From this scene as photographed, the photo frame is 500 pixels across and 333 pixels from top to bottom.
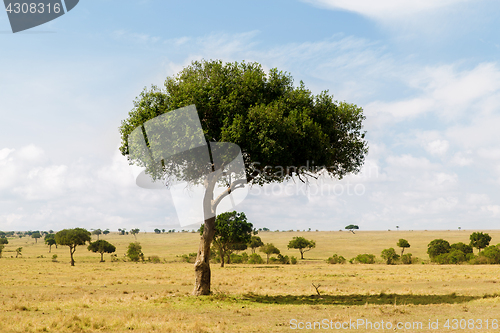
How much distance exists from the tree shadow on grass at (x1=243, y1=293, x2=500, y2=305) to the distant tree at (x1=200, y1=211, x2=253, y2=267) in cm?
4565

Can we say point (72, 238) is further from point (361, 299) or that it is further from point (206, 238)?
point (361, 299)

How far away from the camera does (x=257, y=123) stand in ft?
68.9

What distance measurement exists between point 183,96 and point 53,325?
1247cm

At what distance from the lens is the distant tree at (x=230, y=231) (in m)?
70.9

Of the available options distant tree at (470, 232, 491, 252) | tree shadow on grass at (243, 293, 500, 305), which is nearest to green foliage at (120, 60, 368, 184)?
tree shadow on grass at (243, 293, 500, 305)

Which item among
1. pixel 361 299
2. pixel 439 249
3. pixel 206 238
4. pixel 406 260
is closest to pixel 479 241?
pixel 439 249

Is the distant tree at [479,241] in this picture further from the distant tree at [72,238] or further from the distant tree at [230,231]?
the distant tree at [72,238]

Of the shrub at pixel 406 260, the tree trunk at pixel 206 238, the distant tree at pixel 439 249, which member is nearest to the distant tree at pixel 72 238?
the shrub at pixel 406 260

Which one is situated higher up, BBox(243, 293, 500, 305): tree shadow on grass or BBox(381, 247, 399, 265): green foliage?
BBox(243, 293, 500, 305): tree shadow on grass

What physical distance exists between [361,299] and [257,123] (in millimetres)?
12457

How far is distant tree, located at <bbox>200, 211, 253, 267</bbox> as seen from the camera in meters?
70.9

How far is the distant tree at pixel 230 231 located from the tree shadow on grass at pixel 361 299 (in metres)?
45.7

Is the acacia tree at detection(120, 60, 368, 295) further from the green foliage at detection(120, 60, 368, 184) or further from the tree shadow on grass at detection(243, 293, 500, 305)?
the tree shadow on grass at detection(243, 293, 500, 305)

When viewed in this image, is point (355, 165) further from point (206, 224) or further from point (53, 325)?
point (53, 325)
